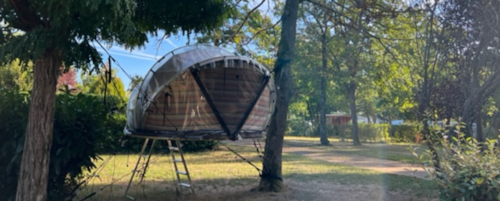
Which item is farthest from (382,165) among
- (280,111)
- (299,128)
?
(299,128)

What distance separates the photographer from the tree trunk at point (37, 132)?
4723mm

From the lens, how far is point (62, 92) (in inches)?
257

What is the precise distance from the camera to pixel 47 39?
412 centimetres

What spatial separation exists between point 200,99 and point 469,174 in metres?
4.31

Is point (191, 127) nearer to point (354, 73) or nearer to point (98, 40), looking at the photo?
point (98, 40)

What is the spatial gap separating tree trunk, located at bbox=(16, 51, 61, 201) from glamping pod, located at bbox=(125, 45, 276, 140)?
78.7 inches

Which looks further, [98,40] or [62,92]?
[62,92]

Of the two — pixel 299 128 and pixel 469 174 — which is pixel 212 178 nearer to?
pixel 469 174

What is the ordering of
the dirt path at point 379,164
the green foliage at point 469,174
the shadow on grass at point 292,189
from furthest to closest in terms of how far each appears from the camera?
the dirt path at point 379,164 → the shadow on grass at point 292,189 → the green foliage at point 469,174

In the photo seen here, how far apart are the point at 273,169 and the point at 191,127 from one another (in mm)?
2714

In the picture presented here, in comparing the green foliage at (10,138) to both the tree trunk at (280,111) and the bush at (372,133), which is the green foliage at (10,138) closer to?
the tree trunk at (280,111)

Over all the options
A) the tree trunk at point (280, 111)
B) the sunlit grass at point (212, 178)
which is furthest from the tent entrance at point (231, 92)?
the sunlit grass at point (212, 178)

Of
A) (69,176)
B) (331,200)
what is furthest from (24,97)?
(331,200)

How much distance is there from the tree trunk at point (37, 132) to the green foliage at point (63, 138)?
3.39 feet
